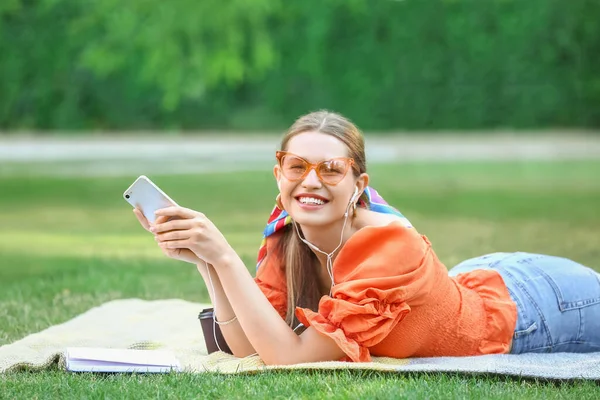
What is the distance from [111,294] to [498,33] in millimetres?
19299

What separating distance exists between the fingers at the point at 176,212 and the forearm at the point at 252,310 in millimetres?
219

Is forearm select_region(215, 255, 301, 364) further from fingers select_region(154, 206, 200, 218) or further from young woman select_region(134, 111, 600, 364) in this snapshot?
fingers select_region(154, 206, 200, 218)

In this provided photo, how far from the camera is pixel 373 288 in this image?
3.67m

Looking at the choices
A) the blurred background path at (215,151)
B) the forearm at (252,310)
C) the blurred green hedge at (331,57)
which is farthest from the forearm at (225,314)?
the blurred green hedge at (331,57)

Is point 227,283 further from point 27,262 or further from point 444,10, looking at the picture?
point 444,10

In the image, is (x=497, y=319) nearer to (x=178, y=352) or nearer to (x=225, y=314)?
(x=225, y=314)

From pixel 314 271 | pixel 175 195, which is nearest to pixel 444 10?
pixel 175 195

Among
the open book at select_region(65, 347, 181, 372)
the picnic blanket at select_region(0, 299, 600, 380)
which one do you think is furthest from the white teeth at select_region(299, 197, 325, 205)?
the open book at select_region(65, 347, 181, 372)

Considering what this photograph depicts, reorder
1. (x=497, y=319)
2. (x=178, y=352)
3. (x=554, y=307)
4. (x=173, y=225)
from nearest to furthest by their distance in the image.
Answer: (x=173, y=225) → (x=497, y=319) → (x=554, y=307) → (x=178, y=352)

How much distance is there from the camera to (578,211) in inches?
452

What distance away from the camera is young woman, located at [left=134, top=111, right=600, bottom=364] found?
371 cm

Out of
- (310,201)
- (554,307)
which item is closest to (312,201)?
(310,201)

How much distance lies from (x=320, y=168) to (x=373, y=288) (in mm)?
504

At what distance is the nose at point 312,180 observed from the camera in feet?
12.4
